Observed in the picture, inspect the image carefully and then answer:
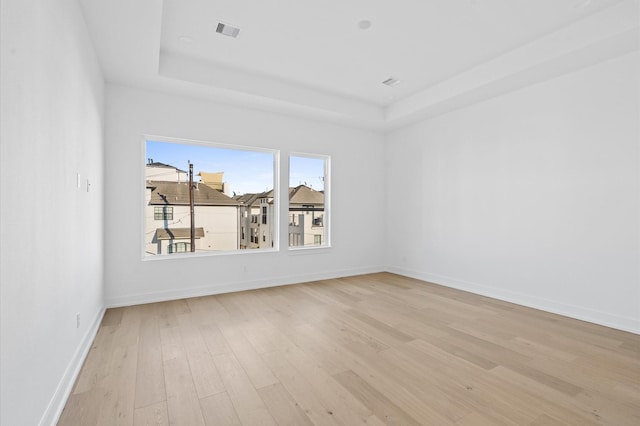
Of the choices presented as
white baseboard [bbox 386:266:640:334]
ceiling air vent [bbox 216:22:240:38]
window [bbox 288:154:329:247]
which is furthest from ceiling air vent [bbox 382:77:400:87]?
white baseboard [bbox 386:266:640:334]

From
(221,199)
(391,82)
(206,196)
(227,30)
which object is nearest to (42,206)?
(227,30)

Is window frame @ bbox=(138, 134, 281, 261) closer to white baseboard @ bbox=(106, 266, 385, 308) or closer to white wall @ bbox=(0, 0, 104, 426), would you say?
white baseboard @ bbox=(106, 266, 385, 308)

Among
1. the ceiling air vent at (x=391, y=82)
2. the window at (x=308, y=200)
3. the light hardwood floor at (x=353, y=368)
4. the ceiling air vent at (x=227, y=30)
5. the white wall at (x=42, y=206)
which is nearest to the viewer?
the white wall at (x=42, y=206)

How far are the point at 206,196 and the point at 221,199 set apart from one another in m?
0.23

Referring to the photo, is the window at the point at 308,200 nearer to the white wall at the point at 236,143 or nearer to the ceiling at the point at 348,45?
the white wall at the point at 236,143

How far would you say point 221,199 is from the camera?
15.8 feet

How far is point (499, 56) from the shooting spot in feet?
12.3

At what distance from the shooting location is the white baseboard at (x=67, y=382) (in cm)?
170

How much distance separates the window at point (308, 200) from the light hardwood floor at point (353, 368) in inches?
70.2

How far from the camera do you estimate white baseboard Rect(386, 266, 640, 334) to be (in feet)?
10.5

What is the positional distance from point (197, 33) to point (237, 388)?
3358 millimetres

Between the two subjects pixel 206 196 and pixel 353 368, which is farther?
pixel 206 196

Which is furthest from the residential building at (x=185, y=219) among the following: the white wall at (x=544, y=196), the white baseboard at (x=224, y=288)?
the white wall at (x=544, y=196)

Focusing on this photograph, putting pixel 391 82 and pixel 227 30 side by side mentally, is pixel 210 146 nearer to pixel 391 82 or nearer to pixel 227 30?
pixel 227 30
